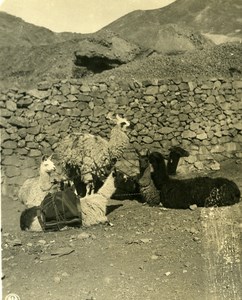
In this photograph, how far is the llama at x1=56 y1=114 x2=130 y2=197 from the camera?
490 centimetres

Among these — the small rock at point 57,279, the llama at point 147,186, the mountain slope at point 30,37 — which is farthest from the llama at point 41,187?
the mountain slope at point 30,37

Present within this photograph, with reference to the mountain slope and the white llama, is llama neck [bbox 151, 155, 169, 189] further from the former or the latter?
the mountain slope

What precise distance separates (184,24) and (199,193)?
4.19 meters

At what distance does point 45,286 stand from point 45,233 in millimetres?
955

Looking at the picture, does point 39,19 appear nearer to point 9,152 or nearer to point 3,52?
point 9,152

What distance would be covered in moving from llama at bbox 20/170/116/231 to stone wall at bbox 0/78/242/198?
1.33 metres

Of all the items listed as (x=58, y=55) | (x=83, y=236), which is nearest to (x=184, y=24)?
(x=58, y=55)

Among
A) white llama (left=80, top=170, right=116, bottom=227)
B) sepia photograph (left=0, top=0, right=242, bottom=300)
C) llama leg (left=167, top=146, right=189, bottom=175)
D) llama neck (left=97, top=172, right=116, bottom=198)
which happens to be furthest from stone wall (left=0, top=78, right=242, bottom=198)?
white llama (left=80, top=170, right=116, bottom=227)

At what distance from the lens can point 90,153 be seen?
194 inches

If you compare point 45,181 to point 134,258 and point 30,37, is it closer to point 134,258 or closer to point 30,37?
point 134,258

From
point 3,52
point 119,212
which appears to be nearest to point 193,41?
point 3,52

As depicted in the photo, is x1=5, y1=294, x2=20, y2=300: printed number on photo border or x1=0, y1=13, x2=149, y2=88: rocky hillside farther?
x1=0, y1=13, x2=149, y2=88: rocky hillside

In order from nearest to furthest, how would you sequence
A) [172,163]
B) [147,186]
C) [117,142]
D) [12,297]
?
1. [12,297]
2. [147,186]
3. [117,142]
4. [172,163]

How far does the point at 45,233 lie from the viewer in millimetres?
4172
